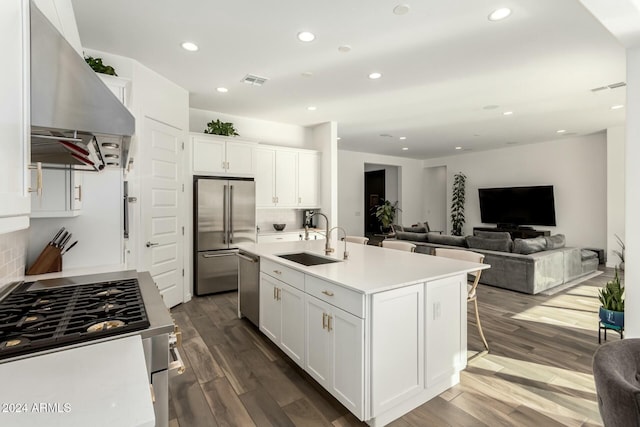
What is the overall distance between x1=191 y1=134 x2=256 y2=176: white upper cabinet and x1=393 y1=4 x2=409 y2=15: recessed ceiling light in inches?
125

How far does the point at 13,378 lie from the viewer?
85cm

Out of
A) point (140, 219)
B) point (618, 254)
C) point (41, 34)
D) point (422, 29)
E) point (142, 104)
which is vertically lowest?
point (618, 254)

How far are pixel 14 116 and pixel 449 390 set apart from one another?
9.08 feet

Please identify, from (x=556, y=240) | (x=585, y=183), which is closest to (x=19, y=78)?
(x=556, y=240)

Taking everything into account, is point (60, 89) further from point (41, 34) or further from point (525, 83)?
point (525, 83)

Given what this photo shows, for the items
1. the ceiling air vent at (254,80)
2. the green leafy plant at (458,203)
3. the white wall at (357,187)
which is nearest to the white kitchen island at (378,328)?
the ceiling air vent at (254,80)

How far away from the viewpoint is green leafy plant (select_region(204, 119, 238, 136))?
4867mm

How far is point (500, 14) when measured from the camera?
2480 mm

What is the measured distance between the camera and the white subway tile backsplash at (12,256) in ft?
5.33

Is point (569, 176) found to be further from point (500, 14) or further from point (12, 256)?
point (12, 256)

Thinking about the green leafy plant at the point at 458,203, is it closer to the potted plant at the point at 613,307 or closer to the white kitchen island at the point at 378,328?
the potted plant at the point at 613,307

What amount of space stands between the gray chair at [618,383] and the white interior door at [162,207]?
12.6 ft

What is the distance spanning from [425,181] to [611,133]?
4949 mm

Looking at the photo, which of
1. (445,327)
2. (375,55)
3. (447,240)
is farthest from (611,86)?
(445,327)
